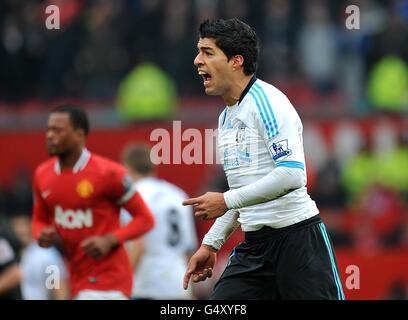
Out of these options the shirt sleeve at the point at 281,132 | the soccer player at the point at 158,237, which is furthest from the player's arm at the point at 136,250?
the shirt sleeve at the point at 281,132

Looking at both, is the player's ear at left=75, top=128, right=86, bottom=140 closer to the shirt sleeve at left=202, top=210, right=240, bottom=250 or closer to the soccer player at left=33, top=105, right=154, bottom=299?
the soccer player at left=33, top=105, right=154, bottom=299

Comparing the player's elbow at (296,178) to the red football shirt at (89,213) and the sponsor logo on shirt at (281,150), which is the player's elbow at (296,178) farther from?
the red football shirt at (89,213)

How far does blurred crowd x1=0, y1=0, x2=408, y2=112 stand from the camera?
57.9ft

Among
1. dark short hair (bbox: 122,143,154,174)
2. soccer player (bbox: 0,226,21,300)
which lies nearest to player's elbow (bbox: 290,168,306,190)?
soccer player (bbox: 0,226,21,300)

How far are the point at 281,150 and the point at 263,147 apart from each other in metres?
0.21

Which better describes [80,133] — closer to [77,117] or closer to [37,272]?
[77,117]

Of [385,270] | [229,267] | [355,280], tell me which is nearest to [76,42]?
[385,270]

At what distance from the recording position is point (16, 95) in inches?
711

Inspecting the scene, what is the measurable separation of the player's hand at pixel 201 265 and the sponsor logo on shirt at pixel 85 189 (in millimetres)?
1669

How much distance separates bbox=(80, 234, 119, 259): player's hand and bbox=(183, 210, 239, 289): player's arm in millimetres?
1373

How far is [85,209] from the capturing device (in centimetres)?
856
